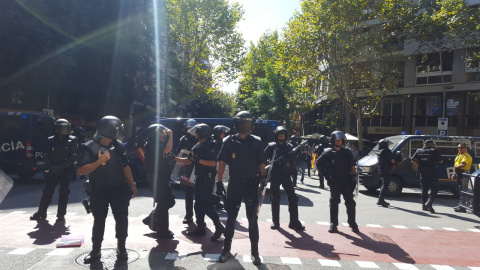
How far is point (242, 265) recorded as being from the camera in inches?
189

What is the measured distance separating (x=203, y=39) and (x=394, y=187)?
21326 millimetres

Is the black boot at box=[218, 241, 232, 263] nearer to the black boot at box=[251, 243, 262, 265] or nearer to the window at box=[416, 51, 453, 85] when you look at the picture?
the black boot at box=[251, 243, 262, 265]

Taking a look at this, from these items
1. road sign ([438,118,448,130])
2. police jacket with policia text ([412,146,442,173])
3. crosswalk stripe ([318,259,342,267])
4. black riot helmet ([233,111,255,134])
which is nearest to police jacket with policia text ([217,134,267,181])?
black riot helmet ([233,111,255,134])

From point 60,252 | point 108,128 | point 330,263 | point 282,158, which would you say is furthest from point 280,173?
point 60,252

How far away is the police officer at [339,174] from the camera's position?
673 centimetres

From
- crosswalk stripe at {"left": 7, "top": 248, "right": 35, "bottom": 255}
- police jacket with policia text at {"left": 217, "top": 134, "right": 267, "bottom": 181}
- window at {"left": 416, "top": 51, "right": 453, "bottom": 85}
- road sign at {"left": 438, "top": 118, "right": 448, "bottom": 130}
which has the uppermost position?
window at {"left": 416, "top": 51, "right": 453, "bottom": 85}

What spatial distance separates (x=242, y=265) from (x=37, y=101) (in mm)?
21536

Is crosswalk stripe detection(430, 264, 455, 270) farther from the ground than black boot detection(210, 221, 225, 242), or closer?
closer

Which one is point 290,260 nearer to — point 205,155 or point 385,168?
point 205,155

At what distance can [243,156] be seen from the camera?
4.92m

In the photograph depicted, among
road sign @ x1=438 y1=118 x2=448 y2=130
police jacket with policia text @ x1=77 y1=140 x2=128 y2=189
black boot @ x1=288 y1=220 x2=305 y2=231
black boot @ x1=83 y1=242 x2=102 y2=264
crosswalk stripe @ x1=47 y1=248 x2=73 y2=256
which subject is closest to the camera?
police jacket with policia text @ x1=77 y1=140 x2=128 y2=189

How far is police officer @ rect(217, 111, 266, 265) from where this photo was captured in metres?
4.88

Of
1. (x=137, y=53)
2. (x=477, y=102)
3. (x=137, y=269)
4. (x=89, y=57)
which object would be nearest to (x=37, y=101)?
(x=89, y=57)

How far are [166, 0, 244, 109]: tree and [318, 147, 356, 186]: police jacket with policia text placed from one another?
24.0 m
